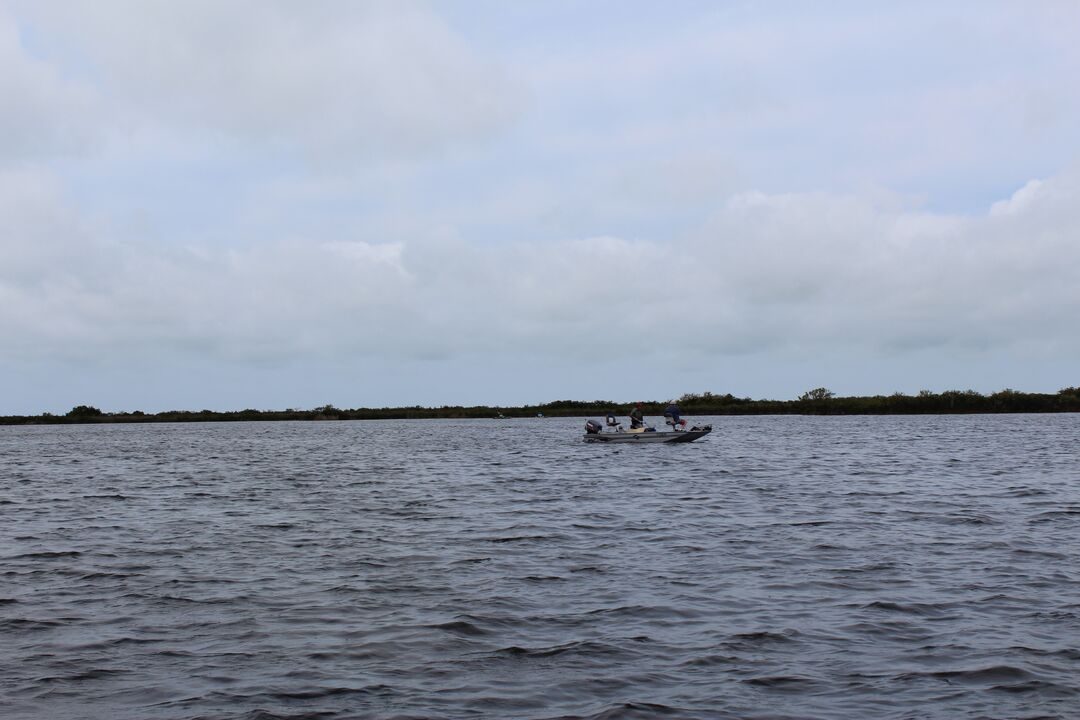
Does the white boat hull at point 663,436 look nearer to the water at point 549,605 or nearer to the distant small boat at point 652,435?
the distant small boat at point 652,435

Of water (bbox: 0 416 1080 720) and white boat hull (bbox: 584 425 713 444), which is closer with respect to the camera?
water (bbox: 0 416 1080 720)

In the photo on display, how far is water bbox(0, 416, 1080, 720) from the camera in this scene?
402 inches

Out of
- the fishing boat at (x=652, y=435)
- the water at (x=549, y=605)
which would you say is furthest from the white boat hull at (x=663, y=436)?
the water at (x=549, y=605)

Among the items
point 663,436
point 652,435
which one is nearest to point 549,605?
point 652,435

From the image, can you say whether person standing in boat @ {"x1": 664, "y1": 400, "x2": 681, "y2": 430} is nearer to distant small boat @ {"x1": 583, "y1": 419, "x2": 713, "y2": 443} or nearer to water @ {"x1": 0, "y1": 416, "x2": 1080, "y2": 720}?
distant small boat @ {"x1": 583, "y1": 419, "x2": 713, "y2": 443}

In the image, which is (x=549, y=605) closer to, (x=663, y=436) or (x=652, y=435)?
(x=652, y=435)

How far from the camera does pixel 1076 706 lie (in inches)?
376

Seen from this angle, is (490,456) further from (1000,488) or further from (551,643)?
(551,643)

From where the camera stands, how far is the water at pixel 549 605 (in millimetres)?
10203

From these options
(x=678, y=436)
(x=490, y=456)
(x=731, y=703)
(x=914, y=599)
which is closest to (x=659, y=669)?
(x=731, y=703)

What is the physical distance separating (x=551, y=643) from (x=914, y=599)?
649 cm

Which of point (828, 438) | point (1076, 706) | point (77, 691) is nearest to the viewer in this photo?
point (1076, 706)

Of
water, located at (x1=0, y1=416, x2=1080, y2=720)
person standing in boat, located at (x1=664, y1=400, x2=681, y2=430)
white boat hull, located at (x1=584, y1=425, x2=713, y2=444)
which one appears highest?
person standing in boat, located at (x1=664, y1=400, x2=681, y2=430)

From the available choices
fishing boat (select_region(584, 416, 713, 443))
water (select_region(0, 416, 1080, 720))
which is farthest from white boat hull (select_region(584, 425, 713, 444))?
water (select_region(0, 416, 1080, 720))
